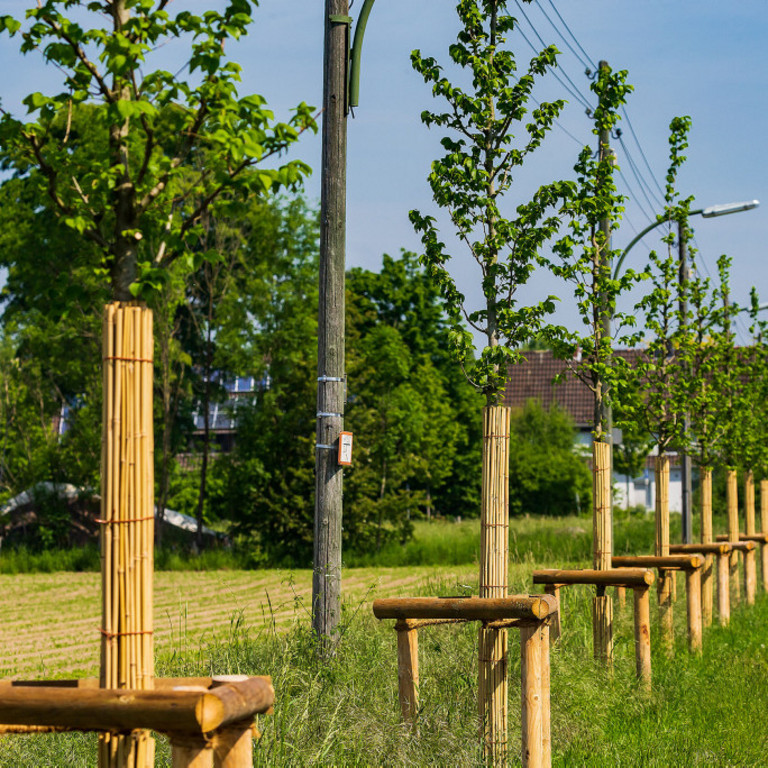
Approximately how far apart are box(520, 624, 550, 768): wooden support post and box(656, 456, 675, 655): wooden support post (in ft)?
16.8

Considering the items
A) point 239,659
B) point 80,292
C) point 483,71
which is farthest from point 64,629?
point 80,292

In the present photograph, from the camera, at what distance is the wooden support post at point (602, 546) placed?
32.0ft

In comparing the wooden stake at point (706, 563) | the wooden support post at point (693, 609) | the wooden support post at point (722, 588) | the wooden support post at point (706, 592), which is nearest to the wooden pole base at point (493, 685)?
the wooden support post at point (693, 609)

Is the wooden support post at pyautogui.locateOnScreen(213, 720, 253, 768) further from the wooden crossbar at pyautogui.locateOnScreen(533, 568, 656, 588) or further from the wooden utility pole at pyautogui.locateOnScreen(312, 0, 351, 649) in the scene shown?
→ the wooden crossbar at pyautogui.locateOnScreen(533, 568, 656, 588)

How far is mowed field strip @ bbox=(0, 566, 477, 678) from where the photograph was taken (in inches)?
527

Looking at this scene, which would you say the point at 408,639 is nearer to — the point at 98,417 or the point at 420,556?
the point at 420,556

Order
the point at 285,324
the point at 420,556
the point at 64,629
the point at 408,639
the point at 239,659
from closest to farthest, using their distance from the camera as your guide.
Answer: the point at 408,639, the point at 239,659, the point at 64,629, the point at 420,556, the point at 285,324

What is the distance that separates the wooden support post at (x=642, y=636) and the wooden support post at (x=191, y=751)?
21.4ft

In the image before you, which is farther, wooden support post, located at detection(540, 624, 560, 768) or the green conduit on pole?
the green conduit on pole

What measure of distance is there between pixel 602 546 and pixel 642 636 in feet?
3.03

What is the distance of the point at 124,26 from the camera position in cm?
406

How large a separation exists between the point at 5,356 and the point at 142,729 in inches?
1328

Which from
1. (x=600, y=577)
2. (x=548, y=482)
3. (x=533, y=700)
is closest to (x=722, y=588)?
(x=600, y=577)

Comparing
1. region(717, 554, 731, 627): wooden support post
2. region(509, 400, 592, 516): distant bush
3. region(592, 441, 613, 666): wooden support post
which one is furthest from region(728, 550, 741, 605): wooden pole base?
region(509, 400, 592, 516): distant bush
